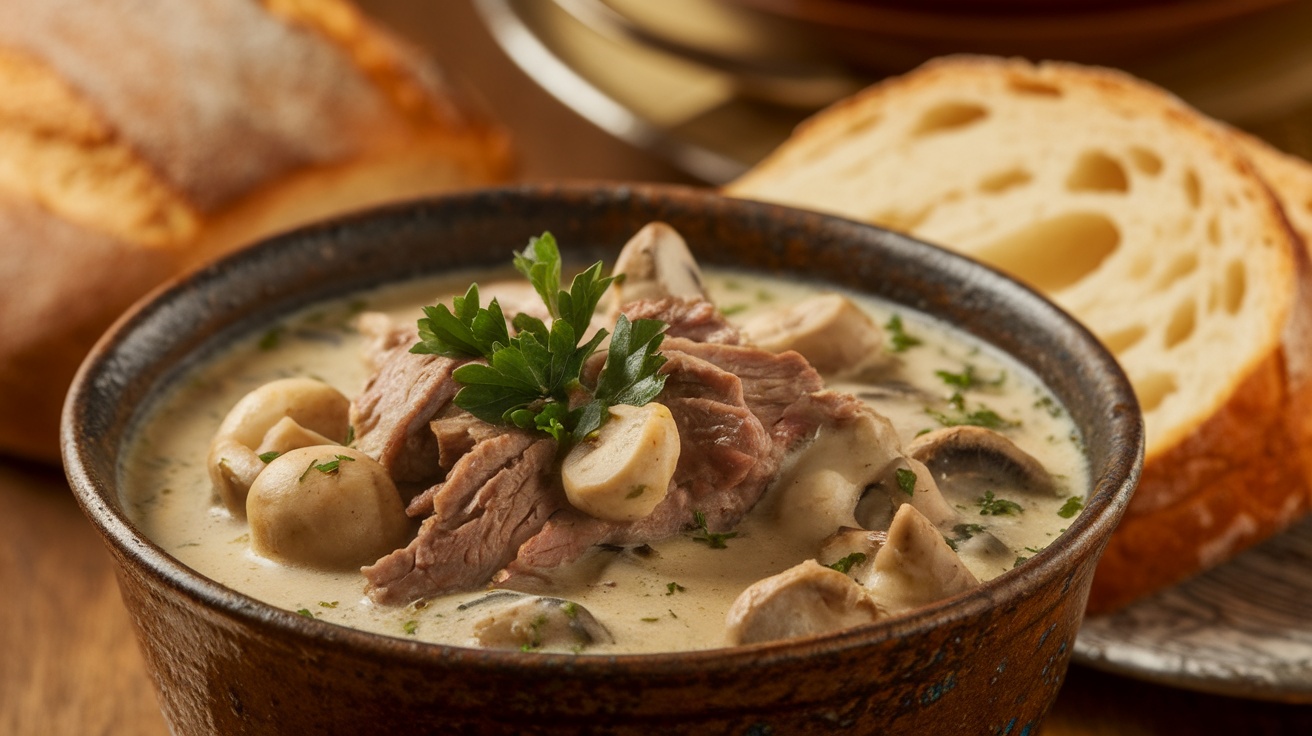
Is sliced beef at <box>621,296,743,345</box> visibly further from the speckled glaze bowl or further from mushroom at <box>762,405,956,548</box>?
the speckled glaze bowl

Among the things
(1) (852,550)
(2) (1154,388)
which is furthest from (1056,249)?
(1) (852,550)

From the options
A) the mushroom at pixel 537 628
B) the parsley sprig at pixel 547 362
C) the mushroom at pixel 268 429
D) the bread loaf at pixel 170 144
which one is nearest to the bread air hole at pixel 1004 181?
the bread loaf at pixel 170 144

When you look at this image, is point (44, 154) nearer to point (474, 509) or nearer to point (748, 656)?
point (474, 509)

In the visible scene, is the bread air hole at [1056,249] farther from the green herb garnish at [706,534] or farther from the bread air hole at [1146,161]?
the green herb garnish at [706,534]

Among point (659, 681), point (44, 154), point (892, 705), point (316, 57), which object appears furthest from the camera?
point (316, 57)

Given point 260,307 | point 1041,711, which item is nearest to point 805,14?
point 260,307

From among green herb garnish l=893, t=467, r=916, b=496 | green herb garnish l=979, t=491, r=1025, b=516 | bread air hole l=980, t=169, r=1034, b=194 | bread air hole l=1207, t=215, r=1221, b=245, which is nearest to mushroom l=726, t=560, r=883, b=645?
green herb garnish l=893, t=467, r=916, b=496
